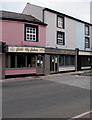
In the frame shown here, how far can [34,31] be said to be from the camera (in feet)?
62.6

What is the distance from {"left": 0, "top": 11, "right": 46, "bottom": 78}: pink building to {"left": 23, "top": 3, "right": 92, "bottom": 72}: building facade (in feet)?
5.52

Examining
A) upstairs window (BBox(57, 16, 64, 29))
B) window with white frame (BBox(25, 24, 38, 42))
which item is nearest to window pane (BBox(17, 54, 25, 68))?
window with white frame (BBox(25, 24, 38, 42))

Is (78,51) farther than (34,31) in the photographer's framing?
Yes

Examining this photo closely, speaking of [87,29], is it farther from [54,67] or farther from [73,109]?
[73,109]

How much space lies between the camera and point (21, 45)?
17578 mm

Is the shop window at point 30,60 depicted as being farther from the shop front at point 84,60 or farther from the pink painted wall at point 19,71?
the shop front at point 84,60

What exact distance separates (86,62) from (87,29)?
5867mm

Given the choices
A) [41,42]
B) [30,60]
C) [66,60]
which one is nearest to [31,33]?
[41,42]

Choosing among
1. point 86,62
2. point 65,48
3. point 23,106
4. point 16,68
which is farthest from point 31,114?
point 86,62

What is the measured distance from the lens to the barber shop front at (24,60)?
56.5ft

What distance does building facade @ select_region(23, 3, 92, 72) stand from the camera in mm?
20959

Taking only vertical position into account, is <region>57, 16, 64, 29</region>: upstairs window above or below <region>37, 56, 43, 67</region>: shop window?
above

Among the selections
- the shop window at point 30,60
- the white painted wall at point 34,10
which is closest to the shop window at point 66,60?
the shop window at point 30,60

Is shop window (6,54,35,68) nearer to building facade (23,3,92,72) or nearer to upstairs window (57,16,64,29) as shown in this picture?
building facade (23,3,92,72)
